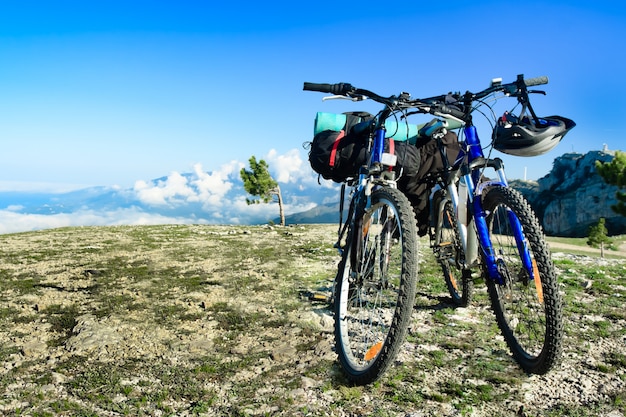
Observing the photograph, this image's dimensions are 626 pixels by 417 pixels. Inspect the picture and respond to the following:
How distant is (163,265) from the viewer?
7305 mm

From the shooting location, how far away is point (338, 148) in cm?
427

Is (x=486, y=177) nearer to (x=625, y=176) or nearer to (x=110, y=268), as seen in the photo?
(x=110, y=268)

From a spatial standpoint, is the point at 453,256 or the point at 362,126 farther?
the point at 453,256

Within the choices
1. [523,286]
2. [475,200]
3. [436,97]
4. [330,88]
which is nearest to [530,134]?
[475,200]

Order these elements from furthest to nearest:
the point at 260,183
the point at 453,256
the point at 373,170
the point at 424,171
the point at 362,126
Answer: the point at 260,183
the point at 424,171
the point at 453,256
the point at 362,126
the point at 373,170

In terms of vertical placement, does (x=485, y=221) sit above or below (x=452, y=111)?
below

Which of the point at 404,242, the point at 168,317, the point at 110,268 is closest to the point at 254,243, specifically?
the point at 110,268

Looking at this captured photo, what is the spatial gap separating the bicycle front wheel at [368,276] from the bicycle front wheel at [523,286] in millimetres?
879

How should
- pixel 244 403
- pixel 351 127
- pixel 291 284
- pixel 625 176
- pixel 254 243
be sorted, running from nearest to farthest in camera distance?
pixel 244 403 → pixel 351 127 → pixel 291 284 → pixel 254 243 → pixel 625 176

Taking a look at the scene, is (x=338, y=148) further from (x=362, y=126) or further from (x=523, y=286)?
(x=523, y=286)

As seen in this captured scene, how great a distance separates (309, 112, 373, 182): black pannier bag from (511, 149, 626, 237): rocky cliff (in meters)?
108

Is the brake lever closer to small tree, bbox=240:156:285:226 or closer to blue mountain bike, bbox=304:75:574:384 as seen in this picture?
blue mountain bike, bbox=304:75:574:384

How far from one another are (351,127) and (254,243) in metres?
6.00

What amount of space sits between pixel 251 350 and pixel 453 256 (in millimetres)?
2435
